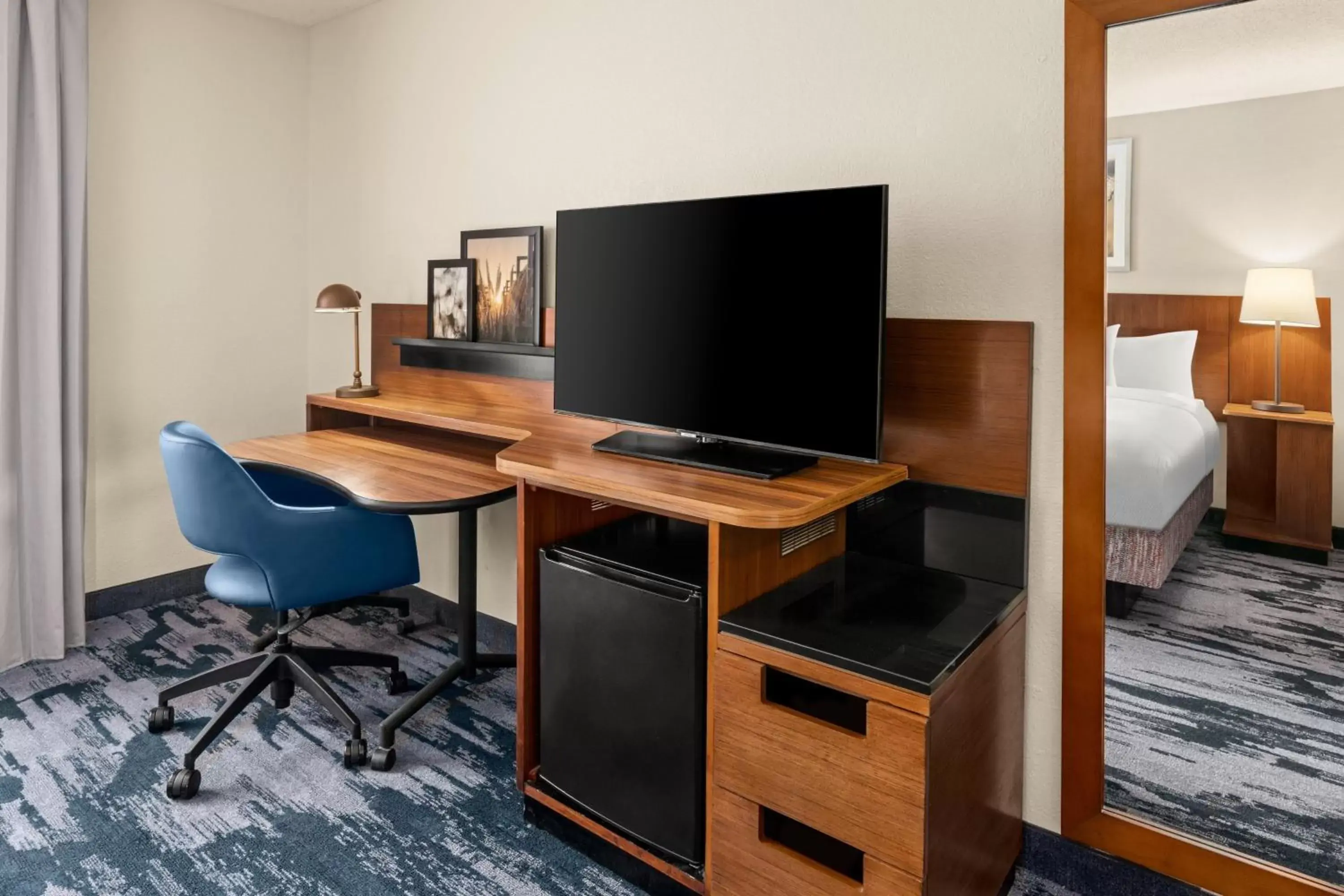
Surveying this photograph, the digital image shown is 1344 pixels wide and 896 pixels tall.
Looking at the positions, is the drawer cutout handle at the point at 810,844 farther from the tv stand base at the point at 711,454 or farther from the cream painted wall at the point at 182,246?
the cream painted wall at the point at 182,246

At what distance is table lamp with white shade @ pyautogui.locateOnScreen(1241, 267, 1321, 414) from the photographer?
124 centimetres

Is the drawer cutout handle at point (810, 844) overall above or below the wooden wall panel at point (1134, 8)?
below

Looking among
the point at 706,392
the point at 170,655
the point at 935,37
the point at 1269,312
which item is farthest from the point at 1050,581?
the point at 170,655

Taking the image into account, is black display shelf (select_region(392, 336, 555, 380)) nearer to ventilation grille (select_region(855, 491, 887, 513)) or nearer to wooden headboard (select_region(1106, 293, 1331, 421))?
ventilation grille (select_region(855, 491, 887, 513))

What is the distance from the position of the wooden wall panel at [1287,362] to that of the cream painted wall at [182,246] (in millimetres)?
2877

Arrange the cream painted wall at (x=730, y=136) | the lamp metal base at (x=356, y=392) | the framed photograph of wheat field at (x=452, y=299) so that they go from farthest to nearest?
the lamp metal base at (x=356, y=392)
the framed photograph of wheat field at (x=452, y=299)
the cream painted wall at (x=730, y=136)

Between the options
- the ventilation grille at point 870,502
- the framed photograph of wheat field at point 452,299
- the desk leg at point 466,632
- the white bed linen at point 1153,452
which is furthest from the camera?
the framed photograph of wheat field at point 452,299

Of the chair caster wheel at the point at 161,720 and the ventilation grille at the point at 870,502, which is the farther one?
the chair caster wheel at the point at 161,720

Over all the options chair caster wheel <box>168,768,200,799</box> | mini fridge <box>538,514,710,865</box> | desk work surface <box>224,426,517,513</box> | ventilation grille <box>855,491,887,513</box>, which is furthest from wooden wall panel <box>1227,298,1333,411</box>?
chair caster wheel <box>168,768,200,799</box>

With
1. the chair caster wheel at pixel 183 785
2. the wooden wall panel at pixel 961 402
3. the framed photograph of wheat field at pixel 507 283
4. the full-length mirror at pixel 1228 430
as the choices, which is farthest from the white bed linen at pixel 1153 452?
the chair caster wheel at pixel 183 785

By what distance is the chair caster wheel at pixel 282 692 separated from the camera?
7.02ft

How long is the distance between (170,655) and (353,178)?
1612 mm

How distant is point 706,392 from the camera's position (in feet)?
5.35

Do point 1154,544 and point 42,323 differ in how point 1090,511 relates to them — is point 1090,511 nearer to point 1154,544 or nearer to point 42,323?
point 1154,544
